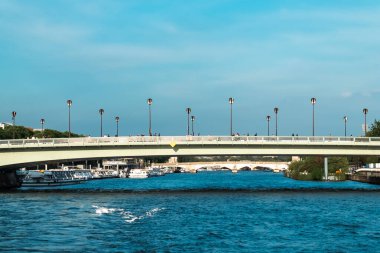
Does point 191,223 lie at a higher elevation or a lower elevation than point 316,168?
lower

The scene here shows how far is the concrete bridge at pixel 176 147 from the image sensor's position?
9975 cm

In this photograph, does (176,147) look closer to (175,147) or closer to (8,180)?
(175,147)

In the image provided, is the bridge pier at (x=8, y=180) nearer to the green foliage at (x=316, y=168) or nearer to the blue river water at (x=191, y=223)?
the blue river water at (x=191, y=223)

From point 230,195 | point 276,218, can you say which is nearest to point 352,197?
point 230,195

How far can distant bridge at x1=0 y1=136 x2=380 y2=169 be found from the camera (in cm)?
9975

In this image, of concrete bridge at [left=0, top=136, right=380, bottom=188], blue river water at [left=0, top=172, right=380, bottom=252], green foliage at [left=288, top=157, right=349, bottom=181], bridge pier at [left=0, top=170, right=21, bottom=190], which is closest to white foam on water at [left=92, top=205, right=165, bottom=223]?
blue river water at [left=0, top=172, right=380, bottom=252]

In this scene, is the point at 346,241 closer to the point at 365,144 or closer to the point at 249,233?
the point at 249,233

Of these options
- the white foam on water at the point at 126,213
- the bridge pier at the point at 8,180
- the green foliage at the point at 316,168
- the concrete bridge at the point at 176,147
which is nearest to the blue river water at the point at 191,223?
the white foam on water at the point at 126,213

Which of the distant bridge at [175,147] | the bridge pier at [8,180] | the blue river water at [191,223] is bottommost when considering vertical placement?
the blue river water at [191,223]

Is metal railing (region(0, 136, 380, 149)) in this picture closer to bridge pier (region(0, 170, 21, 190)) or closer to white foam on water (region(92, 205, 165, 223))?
white foam on water (region(92, 205, 165, 223))

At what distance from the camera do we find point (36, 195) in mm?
102375

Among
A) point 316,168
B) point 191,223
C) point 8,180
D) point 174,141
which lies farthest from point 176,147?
point 316,168

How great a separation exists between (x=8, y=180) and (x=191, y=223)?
69.4m

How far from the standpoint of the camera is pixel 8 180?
12369cm
